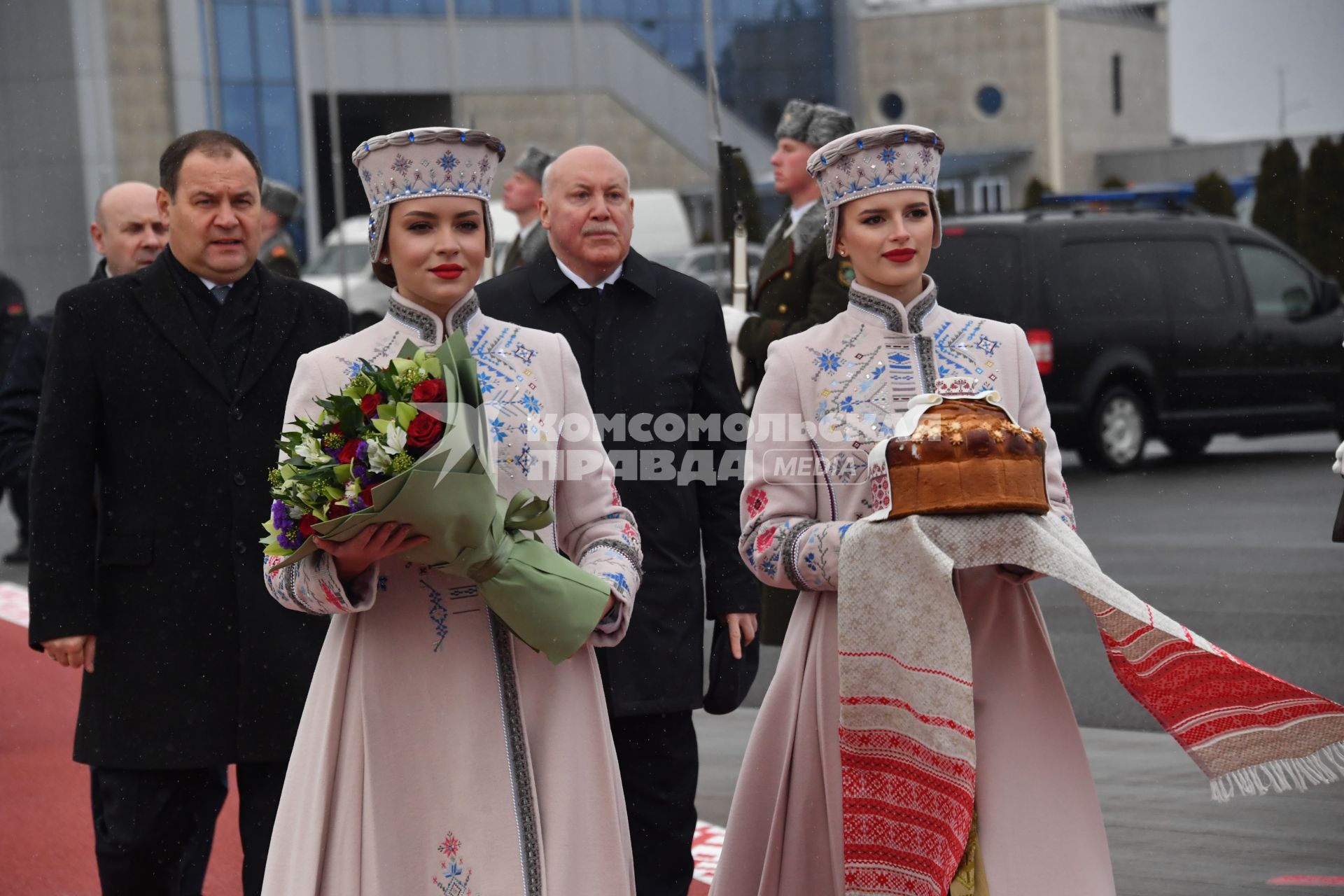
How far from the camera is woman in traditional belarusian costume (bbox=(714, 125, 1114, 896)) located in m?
3.65

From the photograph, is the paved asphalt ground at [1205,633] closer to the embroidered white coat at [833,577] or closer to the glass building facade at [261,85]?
the embroidered white coat at [833,577]

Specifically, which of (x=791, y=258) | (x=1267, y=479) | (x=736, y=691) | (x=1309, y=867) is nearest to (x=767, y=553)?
(x=736, y=691)

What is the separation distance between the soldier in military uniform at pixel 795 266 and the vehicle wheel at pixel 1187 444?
6.98 meters

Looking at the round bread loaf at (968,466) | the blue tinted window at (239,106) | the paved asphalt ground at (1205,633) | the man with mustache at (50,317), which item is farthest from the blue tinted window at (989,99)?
the round bread loaf at (968,466)

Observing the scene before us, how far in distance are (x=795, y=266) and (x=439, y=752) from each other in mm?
3726

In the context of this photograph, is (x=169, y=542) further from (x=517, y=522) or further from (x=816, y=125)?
(x=816, y=125)

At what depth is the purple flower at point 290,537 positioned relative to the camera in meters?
3.26

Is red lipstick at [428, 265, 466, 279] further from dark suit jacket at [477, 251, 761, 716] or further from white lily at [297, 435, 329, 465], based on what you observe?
dark suit jacket at [477, 251, 761, 716]

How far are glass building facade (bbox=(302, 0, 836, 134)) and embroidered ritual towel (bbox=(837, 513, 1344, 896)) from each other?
47.0ft

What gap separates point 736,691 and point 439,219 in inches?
81.2

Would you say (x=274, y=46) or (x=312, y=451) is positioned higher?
(x=274, y=46)

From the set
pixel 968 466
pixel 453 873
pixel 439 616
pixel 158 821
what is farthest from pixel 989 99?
pixel 453 873

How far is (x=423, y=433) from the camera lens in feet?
10.2

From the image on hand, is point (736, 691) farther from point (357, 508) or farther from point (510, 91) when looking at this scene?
point (510, 91)
